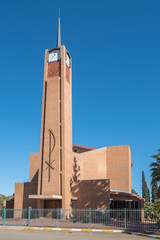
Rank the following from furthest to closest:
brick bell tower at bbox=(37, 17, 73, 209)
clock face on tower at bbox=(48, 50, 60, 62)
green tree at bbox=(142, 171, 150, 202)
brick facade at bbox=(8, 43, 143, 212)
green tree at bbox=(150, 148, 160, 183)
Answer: green tree at bbox=(142, 171, 150, 202) → clock face on tower at bbox=(48, 50, 60, 62) → brick bell tower at bbox=(37, 17, 73, 209) → brick facade at bbox=(8, 43, 143, 212) → green tree at bbox=(150, 148, 160, 183)

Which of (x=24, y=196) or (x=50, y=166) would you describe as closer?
(x=50, y=166)

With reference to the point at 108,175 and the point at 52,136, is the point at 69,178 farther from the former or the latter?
the point at 108,175

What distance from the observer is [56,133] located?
35.4m

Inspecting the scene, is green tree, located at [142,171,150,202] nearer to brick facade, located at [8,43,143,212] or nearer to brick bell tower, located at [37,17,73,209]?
brick facade, located at [8,43,143,212]

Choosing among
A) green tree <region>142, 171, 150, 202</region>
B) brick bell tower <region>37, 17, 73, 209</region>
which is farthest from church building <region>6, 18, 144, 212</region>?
green tree <region>142, 171, 150, 202</region>

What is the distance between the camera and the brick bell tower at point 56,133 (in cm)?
3366

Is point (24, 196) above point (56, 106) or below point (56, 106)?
below

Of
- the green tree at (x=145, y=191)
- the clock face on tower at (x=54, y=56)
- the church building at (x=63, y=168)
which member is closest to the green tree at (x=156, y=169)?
the church building at (x=63, y=168)

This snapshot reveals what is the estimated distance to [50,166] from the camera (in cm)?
3456

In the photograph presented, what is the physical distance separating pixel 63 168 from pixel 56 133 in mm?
4604

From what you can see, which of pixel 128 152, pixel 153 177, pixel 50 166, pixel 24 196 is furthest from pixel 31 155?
pixel 153 177

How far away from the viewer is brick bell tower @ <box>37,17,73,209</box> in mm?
A: 33656

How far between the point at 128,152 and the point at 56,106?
1398 centimetres

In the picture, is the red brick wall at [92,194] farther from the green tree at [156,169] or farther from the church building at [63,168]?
the green tree at [156,169]
